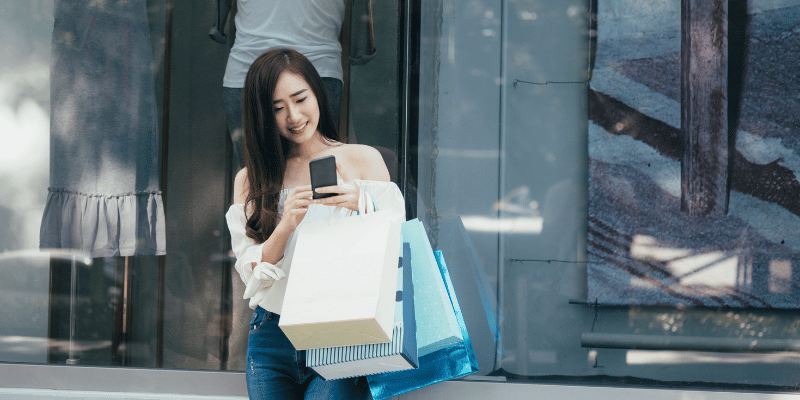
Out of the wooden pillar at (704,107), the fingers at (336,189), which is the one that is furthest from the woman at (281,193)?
the wooden pillar at (704,107)

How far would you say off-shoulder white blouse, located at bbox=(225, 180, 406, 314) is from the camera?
153 cm

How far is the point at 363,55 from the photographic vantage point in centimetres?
243

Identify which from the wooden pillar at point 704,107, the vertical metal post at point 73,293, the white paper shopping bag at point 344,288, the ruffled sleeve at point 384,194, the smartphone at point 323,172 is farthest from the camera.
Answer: the vertical metal post at point 73,293

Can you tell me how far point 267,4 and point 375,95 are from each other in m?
0.59

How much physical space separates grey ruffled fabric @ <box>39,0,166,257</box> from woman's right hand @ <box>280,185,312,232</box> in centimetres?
138

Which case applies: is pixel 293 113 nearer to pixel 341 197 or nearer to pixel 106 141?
pixel 341 197

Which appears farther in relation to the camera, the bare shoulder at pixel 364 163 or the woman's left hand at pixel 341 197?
the bare shoulder at pixel 364 163

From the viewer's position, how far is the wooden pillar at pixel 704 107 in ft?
7.51

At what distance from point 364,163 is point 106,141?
144 centimetres

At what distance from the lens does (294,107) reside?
181cm

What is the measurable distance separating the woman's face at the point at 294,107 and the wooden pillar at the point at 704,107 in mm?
1512

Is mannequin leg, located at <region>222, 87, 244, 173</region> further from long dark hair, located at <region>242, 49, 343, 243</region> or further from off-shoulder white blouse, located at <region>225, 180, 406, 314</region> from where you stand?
off-shoulder white blouse, located at <region>225, 180, 406, 314</region>

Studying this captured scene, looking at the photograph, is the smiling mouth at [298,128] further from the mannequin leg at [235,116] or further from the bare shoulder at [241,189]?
the mannequin leg at [235,116]

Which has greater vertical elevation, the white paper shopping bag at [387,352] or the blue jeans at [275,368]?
the white paper shopping bag at [387,352]
